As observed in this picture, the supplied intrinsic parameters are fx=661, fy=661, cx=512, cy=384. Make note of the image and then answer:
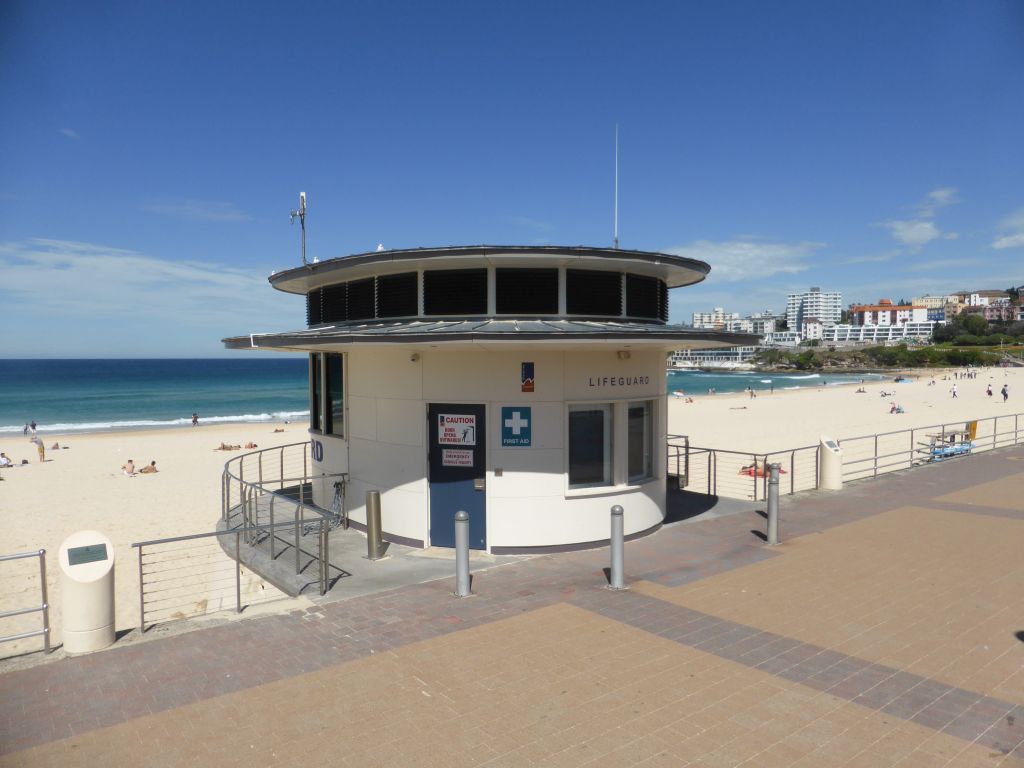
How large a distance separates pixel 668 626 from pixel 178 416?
58652 mm

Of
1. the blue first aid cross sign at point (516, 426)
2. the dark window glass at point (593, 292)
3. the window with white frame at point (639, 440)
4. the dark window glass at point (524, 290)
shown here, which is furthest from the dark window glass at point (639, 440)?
the dark window glass at point (524, 290)

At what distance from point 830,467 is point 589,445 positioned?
6869 millimetres

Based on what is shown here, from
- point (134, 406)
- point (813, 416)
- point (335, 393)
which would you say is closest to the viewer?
point (335, 393)

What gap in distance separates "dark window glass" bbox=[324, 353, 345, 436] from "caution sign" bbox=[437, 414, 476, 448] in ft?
7.64

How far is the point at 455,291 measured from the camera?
30.6 feet

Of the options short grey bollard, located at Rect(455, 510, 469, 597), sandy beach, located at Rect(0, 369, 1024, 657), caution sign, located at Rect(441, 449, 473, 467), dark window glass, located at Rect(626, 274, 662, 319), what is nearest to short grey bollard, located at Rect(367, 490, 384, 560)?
caution sign, located at Rect(441, 449, 473, 467)

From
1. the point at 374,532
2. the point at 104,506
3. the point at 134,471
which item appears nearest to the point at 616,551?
the point at 374,532

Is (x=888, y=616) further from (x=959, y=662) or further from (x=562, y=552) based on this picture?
(x=562, y=552)

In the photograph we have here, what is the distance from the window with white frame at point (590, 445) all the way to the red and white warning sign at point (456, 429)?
4.54 ft

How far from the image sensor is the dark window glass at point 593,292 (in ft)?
30.8

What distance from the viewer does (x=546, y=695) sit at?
523 cm

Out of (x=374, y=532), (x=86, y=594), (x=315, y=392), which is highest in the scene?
(x=315, y=392)

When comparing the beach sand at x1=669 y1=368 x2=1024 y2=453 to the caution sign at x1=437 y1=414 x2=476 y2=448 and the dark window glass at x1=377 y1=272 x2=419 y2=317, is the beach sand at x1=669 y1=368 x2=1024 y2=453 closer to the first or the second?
the caution sign at x1=437 y1=414 x2=476 y2=448

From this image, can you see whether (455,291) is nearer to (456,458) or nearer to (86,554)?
(456,458)
